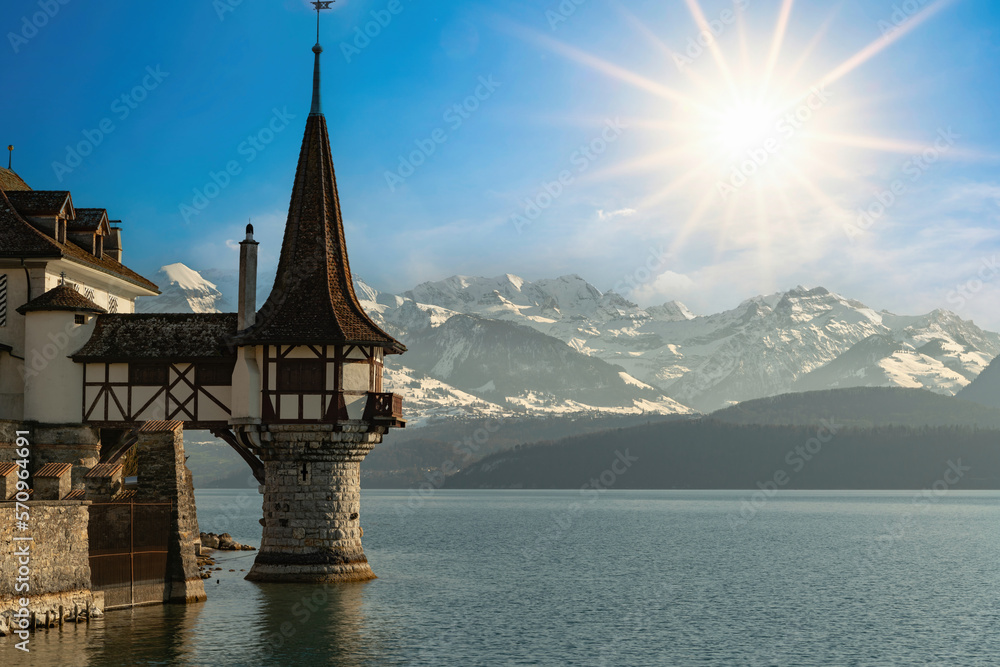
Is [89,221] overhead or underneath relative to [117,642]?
overhead

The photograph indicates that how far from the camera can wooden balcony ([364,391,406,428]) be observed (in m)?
48.7

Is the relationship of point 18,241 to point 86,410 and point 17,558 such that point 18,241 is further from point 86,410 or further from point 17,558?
point 17,558

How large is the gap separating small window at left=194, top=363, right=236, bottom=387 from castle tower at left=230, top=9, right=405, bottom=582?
4.27 feet

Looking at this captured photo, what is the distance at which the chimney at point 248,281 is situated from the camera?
49.8 metres

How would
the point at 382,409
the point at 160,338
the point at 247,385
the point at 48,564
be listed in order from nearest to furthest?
the point at 48,564 → the point at 247,385 → the point at 382,409 → the point at 160,338

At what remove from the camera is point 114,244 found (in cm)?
5944

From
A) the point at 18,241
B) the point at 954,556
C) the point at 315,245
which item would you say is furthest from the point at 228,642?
the point at 954,556

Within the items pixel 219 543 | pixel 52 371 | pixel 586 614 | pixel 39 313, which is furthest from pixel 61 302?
pixel 219 543

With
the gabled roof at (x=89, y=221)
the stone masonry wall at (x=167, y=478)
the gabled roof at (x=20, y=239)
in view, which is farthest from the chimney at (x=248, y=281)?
the gabled roof at (x=89, y=221)

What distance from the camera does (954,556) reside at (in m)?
87.0

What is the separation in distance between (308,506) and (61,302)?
15321 millimetres

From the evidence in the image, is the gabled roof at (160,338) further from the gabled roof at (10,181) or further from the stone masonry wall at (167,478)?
the gabled roof at (10,181)

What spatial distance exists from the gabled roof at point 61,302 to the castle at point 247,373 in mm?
84

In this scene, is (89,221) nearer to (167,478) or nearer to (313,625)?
(167,478)
